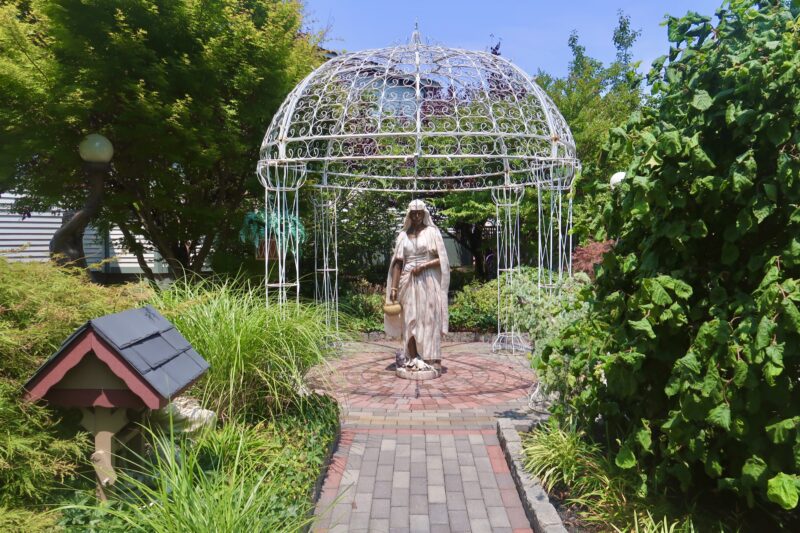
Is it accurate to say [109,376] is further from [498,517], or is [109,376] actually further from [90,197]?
[90,197]


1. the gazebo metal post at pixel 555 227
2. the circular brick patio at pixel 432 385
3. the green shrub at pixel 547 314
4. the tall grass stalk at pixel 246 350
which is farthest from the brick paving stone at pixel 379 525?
the gazebo metal post at pixel 555 227

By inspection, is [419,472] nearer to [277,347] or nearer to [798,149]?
[277,347]

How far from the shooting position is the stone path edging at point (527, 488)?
3.29 metres

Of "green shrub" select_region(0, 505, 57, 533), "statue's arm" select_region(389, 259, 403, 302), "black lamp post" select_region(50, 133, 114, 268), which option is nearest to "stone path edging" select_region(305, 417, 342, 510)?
"green shrub" select_region(0, 505, 57, 533)

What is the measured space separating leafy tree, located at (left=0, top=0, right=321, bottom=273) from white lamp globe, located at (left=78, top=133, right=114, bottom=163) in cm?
54

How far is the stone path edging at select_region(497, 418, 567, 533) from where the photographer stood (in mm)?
3291

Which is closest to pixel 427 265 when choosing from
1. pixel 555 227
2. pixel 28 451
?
pixel 28 451

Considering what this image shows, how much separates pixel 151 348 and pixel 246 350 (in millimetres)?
1314

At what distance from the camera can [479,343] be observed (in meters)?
9.89

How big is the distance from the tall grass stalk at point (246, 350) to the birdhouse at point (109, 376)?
997 millimetres

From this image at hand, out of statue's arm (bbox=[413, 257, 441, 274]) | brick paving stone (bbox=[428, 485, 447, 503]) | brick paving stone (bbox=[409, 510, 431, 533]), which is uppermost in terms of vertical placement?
statue's arm (bbox=[413, 257, 441, 274])

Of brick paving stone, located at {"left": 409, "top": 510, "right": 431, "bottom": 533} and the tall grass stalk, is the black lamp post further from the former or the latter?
brick paving stone, located at {"left": 409, "top": 510, "right": 431, "bottom": 533}

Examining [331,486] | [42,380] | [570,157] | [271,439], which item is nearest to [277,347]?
[271,439]

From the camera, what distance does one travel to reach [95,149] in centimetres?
718
